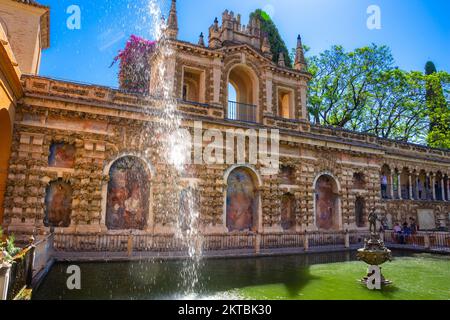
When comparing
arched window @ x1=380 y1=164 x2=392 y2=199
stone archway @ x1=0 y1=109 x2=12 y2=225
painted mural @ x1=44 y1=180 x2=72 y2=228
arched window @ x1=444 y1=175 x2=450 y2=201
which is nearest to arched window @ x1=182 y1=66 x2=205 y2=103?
painted mural @ x1=44 y1=180 x2=72 y2=228

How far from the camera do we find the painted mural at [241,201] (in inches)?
755

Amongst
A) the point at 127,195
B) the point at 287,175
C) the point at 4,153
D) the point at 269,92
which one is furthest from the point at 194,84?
the point at 4,153

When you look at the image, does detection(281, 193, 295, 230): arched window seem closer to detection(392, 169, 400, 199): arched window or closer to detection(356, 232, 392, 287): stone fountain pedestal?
detection(356, 232, 392, 287): stone fountain pedestal

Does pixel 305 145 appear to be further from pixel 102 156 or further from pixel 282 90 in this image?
pixel 102 156

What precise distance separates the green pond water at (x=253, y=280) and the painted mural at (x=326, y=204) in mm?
7275

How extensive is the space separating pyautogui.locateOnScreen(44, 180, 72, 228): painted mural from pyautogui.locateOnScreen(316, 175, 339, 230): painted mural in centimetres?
1540

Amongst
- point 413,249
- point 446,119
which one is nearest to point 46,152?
point 413,249

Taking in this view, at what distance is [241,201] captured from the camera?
64.3 feet

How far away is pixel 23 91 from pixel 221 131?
10025 millimetres

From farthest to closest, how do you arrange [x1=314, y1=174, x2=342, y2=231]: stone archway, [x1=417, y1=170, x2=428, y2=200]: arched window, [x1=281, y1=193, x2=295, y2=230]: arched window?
1. [x1=417, y1=170, x2=428, y2=200]: arched window
2. [x1=314, y1=174, x2=342, y2=231]: stone archway
3. [x1=281, y1=193, x2=295, y2=230]: arched window

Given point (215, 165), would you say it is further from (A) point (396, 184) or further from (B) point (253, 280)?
(A) point (396, 184)

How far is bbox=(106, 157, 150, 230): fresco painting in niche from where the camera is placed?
52.9 feet

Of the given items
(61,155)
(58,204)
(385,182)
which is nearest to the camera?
(58,204)

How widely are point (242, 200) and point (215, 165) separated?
9.38ft
